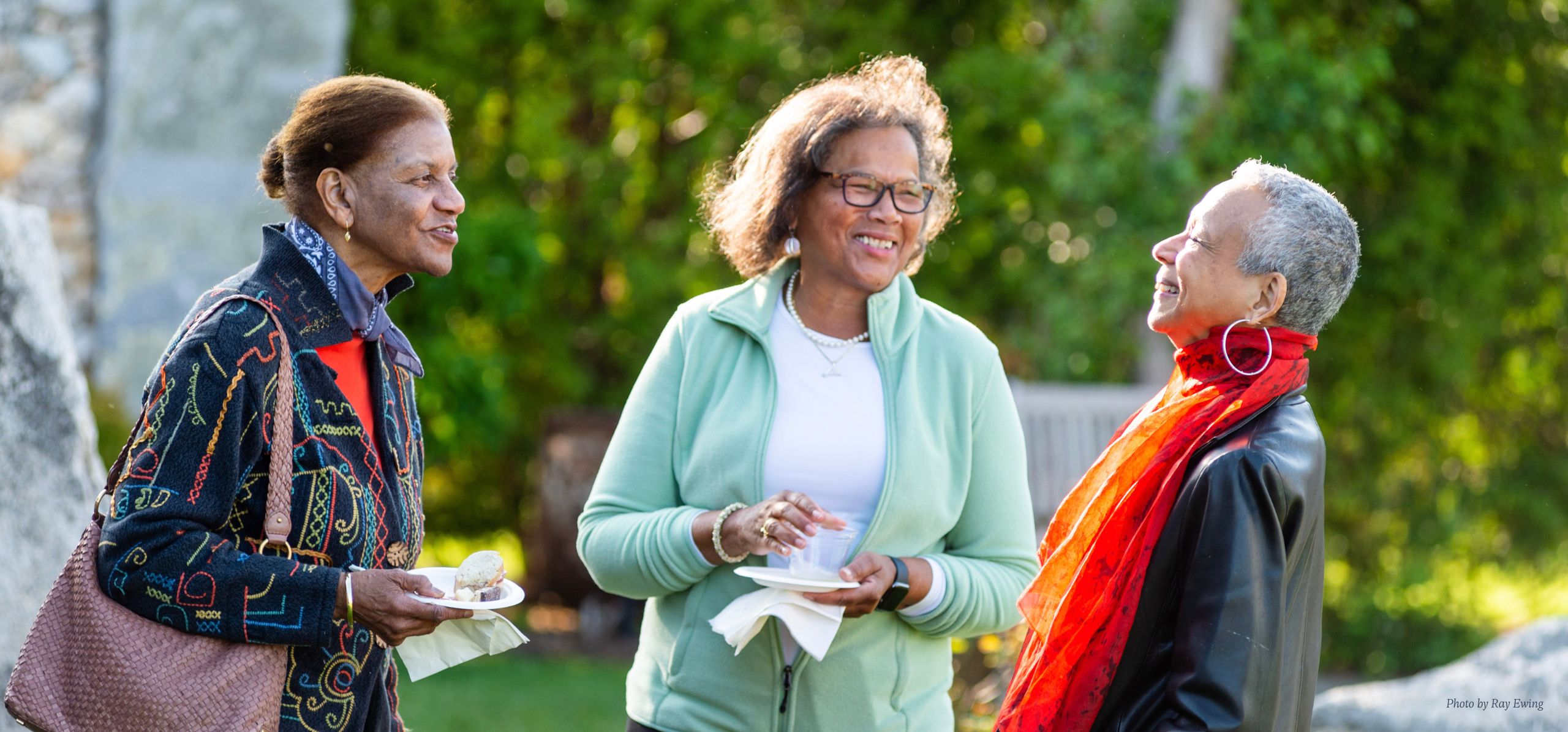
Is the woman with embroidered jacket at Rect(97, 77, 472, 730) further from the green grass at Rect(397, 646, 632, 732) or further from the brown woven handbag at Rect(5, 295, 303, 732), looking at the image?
the green grass at Rect(397, 646, 632, 732)

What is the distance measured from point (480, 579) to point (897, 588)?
76cm

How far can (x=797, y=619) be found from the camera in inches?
97.8

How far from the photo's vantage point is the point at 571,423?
27.6 ft

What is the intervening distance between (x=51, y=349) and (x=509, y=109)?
603 centimetres

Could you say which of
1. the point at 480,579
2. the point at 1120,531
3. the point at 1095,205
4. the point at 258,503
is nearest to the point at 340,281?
the point at 258,503

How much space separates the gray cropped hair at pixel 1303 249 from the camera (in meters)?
2.10

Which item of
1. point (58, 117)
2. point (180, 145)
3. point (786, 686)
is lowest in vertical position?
point (786, 686)

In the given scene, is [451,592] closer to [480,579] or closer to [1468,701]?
[480,579]

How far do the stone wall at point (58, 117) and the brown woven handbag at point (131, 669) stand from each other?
4.85 m

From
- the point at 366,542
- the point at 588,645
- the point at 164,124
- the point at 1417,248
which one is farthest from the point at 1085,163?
the point at 366,542

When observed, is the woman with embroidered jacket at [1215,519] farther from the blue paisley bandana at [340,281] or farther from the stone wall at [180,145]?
the stone wall at [180,145]

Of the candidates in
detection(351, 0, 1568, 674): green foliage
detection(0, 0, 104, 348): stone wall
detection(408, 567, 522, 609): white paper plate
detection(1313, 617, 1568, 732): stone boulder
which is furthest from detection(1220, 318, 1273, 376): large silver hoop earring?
detection(0, 0, 104, 348): stone wall

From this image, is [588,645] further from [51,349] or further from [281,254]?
[281,254]

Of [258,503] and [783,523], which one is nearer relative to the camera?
[258,503]
